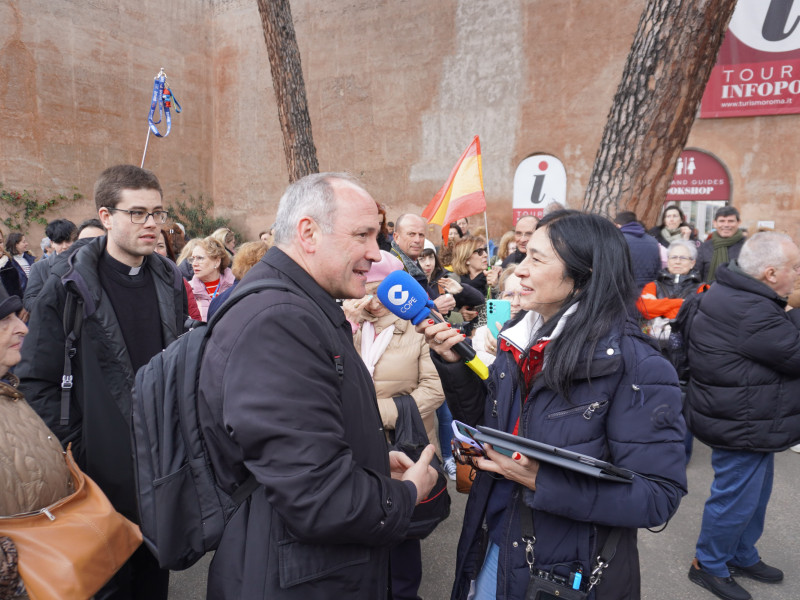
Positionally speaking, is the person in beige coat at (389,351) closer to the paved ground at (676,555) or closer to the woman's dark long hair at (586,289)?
the paved ground at (676,555)

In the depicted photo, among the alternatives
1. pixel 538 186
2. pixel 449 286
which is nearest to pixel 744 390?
pixel 449 286

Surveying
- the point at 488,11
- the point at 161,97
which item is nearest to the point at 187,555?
the point at 161,97

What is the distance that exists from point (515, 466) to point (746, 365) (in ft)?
6.24

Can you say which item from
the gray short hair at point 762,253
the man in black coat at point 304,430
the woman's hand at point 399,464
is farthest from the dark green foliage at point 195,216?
the man in black coat at point 304,430

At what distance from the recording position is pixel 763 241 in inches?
109

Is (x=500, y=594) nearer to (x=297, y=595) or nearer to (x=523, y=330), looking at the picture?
(x=297, y=595)

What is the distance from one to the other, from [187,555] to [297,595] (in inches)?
13.7

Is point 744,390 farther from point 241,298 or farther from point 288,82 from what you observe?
point 288,82

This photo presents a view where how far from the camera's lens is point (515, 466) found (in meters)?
1.54

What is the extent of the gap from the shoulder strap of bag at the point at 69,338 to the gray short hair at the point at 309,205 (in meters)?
1.26

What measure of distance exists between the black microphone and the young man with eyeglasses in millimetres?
1295

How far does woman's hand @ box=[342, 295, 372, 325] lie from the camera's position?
2889 millimetres

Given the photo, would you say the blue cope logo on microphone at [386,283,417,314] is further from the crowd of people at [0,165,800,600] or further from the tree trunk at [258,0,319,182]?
the tree trunk at [258,0,319,182]

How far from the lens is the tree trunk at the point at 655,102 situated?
423cm
